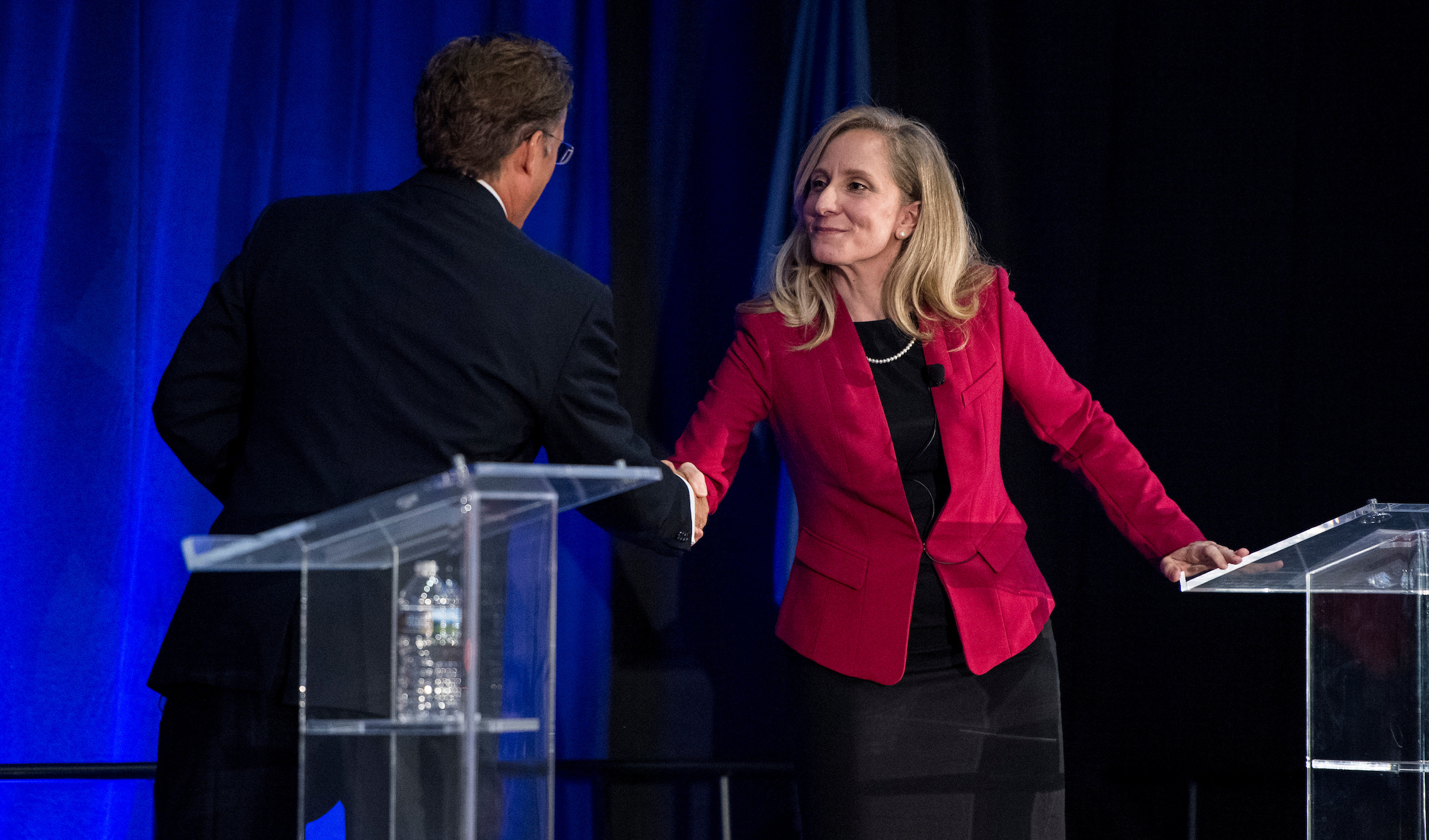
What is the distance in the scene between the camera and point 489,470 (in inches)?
53.1

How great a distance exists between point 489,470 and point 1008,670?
135 centimetres

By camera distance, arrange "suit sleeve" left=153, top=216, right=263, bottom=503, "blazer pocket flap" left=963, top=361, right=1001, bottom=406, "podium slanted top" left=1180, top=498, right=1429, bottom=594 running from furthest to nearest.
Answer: "blazer pocket flap" left=963, top=361, right=1001, bottom=406 < "suit sleeve" left=153, top=216, right=263, bottom=503 < "podium slanted top" left=1180, top=498, right=1429, bottom=594

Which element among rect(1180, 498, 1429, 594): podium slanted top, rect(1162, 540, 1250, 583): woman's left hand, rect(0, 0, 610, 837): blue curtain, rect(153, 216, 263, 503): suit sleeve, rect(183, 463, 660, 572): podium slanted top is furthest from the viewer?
rect(0, 0, 610, 837): blue curtain

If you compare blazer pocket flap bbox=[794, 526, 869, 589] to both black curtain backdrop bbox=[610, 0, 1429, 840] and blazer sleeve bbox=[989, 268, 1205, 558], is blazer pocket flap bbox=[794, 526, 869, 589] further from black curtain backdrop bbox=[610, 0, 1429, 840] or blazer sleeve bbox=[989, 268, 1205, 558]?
black curtain backdrop bbox=[610, 0, 1429, 840]

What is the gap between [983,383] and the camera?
2.49 m

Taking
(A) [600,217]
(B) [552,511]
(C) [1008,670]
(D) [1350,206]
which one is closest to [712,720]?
(C) [1008,670]

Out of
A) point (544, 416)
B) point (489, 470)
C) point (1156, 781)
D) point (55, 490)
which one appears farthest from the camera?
point (1156, 781)

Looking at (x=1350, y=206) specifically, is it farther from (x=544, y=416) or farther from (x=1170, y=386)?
(x=544, y=416)

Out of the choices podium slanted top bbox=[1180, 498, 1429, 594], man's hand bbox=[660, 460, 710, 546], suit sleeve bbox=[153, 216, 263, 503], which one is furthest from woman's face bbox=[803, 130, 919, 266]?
suit sleeve bbox=[153, 216, 263, 503]

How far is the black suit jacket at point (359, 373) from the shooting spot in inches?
70.8

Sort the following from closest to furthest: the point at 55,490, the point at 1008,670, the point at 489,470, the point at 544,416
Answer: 1. the point at 489,470
2. the point at 544,416
3. the point at 1008,670
4. the point at 55,490

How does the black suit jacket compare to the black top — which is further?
the black top

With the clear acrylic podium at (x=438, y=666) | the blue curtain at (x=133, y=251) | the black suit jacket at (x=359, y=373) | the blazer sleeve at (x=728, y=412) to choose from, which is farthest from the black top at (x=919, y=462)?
the clear acrylic podium at (x=438, y=666)

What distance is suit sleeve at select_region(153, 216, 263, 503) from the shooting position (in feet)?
6.27
